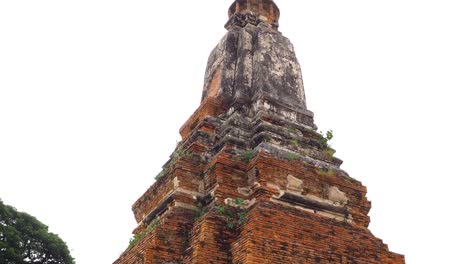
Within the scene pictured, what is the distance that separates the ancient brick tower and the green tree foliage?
11178 mm

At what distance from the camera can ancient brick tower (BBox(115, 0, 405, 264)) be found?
562 centimetres

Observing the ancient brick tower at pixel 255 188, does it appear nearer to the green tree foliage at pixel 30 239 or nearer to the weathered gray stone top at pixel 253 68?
the weathered gray stone top at pixel 253 68

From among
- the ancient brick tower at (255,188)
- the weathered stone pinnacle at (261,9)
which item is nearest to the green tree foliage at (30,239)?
the ancient brick tower at (255,188)

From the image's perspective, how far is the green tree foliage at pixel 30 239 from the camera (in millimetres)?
16797

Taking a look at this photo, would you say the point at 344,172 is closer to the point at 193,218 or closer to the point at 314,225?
the point at 314,225

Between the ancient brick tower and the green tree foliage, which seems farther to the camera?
the green tree foliage

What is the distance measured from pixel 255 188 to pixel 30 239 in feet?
45.9

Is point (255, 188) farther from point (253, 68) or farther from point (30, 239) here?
point (30, 239)

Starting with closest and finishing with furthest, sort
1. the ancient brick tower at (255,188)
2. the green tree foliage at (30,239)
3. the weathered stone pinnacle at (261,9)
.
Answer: the ancient brick tower at (255,188), the weathered stone pinnacle at (261,9), the green tree foliage at (30,239)

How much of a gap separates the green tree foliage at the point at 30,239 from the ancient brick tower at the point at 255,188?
1118 centimetres

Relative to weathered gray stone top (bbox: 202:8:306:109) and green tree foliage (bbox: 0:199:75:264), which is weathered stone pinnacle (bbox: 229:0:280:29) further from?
green tree foliage (bbox: 0:199:75:264)

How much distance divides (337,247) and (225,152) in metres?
1.81

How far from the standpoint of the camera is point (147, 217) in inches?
278

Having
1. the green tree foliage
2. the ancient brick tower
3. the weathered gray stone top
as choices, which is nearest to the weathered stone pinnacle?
the weathered gray stone top
